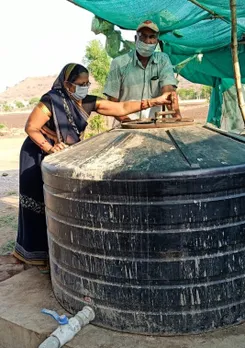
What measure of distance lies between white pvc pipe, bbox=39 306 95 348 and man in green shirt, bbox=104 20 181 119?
2.11 metres

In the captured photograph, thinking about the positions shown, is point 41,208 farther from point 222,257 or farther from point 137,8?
point 137,8

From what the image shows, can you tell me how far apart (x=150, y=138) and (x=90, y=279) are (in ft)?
2.78

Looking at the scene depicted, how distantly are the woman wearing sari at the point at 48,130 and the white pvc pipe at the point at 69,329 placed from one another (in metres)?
0.99

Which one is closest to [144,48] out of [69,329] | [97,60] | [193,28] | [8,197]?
[69,329]

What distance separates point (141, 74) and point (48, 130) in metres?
1.33

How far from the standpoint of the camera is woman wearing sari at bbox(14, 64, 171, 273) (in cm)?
307

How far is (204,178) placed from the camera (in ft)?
6.71

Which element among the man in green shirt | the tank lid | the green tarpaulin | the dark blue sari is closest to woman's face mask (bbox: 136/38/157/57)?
the man in green shirt

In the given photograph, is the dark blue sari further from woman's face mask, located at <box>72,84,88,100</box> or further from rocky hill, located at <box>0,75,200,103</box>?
rocky hill, located at <box>0,75,200,103</box>

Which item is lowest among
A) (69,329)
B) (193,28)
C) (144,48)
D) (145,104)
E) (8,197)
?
(8,197)

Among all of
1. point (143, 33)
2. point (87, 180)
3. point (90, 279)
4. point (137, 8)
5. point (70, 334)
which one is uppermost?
point (137, 8)

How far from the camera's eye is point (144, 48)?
388cm

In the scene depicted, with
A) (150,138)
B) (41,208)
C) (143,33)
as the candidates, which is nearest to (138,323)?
(150,138)

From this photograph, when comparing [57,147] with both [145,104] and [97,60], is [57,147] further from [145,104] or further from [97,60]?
[97,60]
